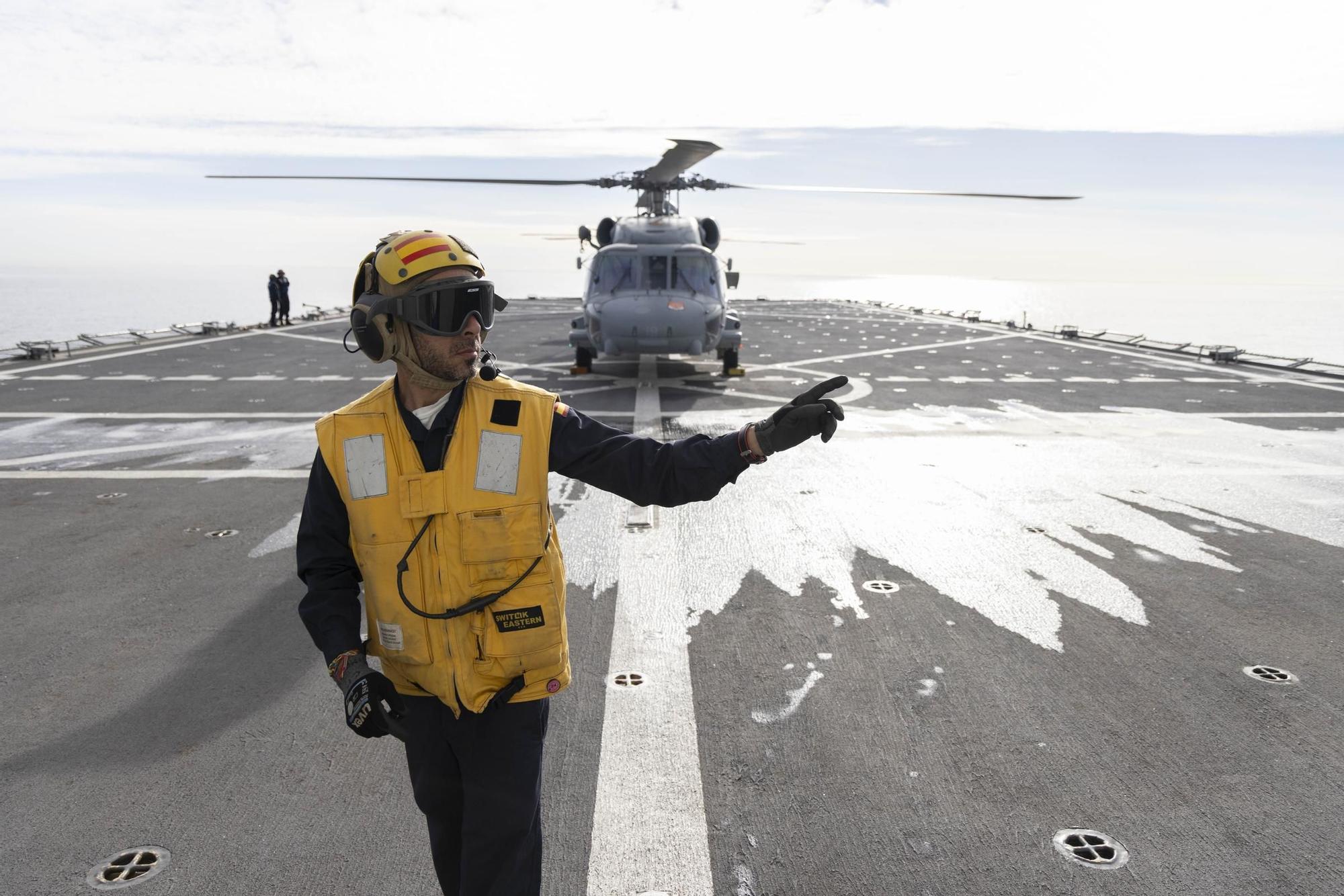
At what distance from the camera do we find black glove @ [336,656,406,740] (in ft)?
8.26

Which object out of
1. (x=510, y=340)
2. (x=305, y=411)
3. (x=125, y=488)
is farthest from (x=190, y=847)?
(x=510, y=340)

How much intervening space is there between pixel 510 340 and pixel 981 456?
1786 cm

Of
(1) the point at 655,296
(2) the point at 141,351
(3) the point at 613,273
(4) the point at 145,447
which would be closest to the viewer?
(4) the point at 145,447

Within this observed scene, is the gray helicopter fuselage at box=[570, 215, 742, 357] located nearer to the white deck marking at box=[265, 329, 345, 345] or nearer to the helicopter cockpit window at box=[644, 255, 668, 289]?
the helicopter cockpit window at box=[644, 255, 668, 289]

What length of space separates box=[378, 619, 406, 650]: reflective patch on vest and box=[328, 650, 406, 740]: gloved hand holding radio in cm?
8

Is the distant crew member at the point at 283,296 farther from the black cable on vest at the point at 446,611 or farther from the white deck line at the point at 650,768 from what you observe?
the black cable on vest at the point at 446,611

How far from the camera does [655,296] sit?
54.2 ft

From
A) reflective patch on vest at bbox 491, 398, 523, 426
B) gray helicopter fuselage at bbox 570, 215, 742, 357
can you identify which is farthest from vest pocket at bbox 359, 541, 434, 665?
gray helicopter fuselage at bbox 570, 215, 742, 357

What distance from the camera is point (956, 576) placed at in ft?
21.7

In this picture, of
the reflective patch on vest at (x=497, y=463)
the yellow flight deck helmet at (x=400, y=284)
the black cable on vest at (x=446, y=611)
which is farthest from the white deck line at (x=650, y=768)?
the yellow flight deck helmet at (x=400, y=284)

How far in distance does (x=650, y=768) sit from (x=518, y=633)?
5.87 ft

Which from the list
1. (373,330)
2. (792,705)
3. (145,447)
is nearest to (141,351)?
(145,447)

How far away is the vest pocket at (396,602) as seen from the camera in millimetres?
2580

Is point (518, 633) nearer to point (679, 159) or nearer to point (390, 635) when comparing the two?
point (390, 635)
